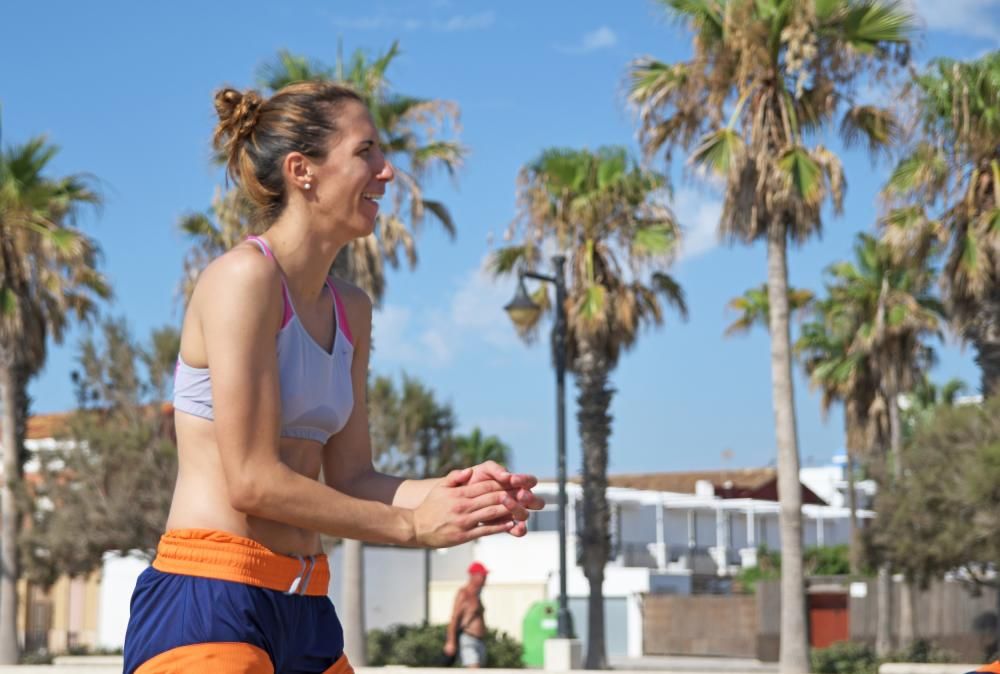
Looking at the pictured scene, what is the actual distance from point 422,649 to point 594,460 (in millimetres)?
5017

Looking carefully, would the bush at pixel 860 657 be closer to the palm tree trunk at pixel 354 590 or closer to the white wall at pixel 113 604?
the palm tree trunk at pixel 354 590

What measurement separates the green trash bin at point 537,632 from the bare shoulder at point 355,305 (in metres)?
29.7

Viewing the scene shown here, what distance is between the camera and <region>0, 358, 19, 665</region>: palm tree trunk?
2609 centimetres

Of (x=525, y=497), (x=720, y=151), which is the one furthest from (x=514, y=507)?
(x=720, y=151)

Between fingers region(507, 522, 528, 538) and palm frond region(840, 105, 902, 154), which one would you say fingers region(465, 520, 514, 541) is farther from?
palm frond region(840, 105, 902, 154)

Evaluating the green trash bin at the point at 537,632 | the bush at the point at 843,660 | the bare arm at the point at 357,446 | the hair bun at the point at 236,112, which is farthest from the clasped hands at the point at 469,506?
the green trash bin at the point at 537,632

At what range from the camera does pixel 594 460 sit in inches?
1153

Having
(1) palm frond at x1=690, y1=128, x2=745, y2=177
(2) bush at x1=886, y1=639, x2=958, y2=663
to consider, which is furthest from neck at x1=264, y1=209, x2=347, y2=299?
(2) bush at x1=886, y1=639, x2=958, y2=663

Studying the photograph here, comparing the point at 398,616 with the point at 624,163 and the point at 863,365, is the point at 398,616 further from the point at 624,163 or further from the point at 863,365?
the point at 624,163

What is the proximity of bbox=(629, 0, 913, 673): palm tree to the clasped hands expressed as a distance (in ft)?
61.2

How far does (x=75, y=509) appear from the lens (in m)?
28.3

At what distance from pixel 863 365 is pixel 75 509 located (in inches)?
744

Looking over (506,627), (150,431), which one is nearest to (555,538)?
(506,627)

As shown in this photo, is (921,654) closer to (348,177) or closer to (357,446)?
(357,446)
